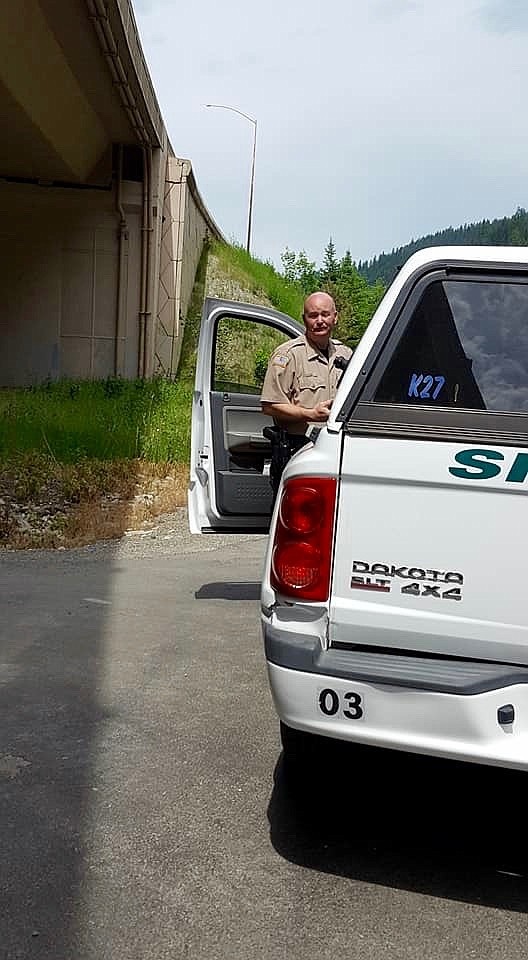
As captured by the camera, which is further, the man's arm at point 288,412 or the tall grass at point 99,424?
the tall grass at point 99,424

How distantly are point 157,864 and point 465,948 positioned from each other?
99 centimetres

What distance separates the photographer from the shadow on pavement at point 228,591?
7469 millimetres

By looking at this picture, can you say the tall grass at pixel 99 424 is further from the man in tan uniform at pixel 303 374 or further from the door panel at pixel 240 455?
the man in tan uniform at pixel 303 374

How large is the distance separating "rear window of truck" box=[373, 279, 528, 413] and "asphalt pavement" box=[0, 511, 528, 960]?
132cm

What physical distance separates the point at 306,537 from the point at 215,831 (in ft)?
3.74

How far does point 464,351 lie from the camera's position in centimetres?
328

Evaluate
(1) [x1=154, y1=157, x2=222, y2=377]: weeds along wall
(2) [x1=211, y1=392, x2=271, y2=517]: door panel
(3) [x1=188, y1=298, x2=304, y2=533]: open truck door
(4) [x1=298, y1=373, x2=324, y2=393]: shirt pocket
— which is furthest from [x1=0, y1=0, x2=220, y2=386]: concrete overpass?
(4) [x1=298, y1=373, x2=324, y2=393]: shirt pocket

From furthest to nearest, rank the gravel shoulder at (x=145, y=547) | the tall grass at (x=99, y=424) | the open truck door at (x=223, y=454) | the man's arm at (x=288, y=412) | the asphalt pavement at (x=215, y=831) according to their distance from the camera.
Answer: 1. the tall grass at (x=99, y=424)
2. the gravel shoulder at (x=145, y=547)
3. the open truck door at (x=223, y=454)
4. the man's arm at (x=288, y=412)
5. the asphalt pavement at (x=215, y=831)

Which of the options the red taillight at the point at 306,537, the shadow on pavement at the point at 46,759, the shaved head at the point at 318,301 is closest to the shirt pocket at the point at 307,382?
the shaved head at the point at 318,301

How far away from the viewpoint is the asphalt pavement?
3.02m

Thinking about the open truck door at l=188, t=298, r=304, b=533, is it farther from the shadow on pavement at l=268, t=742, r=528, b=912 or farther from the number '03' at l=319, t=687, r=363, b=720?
the number '03' at l=319, t=687, r=363, b=720

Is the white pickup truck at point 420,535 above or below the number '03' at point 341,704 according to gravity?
above

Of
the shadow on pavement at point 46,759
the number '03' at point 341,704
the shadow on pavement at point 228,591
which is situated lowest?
the shadow on pavement at point 228,591

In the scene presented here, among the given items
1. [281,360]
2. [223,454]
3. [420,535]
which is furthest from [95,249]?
[420,535]
